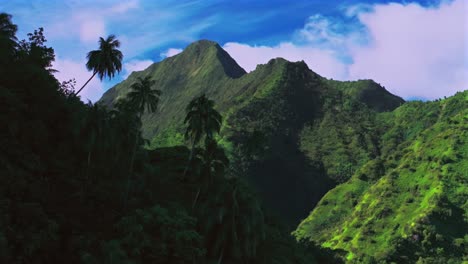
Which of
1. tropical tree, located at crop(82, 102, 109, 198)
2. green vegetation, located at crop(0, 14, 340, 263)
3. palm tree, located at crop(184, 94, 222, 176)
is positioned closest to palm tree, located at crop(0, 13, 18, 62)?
green vegetation, located at crop(0, 14, 340, 263)

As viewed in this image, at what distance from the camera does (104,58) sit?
89438 mm

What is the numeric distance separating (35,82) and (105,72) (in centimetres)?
2064

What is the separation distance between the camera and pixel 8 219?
50.3 m

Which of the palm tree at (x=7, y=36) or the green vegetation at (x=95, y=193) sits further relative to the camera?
the palm tree at (x=7, y=36)

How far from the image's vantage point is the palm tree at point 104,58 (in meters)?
89.4

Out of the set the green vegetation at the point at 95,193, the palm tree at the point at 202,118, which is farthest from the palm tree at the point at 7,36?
the palm tree at the point at 202,118

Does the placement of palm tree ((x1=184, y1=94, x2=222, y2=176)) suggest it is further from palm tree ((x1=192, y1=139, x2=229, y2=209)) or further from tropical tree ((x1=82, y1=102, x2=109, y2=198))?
tropical tree ((x1=82, y1=102, x2=109, y2=198))

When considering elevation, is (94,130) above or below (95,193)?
above

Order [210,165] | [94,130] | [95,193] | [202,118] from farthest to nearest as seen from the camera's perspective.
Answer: [202,118] < [210,165] < [94,130] < [95,193]

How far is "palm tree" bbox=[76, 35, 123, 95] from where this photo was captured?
89.4 metres

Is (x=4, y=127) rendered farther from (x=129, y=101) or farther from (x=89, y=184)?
(x=129, y=101)

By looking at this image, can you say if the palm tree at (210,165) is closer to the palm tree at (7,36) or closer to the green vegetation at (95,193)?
the green vegetation at (95,193)

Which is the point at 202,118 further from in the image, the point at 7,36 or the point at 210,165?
the point at 7,36

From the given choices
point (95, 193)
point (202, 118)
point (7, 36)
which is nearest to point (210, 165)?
point (202, 118)
